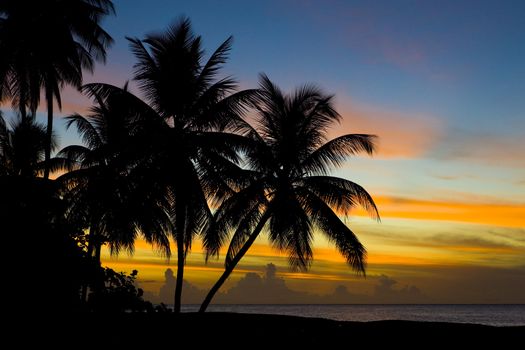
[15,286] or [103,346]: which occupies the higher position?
[15,286]

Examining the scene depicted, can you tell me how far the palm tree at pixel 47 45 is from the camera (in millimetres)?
24062

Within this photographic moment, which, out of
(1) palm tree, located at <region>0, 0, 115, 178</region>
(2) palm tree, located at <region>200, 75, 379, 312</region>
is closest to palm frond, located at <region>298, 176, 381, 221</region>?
(2) palm tree, located at <region>200, 75, 379, 312</region>

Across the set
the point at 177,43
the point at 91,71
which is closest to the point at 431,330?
the point at 177,43

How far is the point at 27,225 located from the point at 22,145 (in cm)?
2043

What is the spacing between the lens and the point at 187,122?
21.4m

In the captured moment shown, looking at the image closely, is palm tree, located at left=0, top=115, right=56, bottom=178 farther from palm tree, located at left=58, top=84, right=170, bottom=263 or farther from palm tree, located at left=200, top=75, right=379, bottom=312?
palm tree, located at left=200, top=75, right=379, bottom=312

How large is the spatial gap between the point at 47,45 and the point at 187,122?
25.6 feet

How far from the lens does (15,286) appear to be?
1262 centimetres

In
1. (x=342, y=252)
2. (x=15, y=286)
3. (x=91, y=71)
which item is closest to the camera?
(x=15, y=286)

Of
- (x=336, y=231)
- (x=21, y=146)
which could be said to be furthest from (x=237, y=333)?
(x=21, y=146)

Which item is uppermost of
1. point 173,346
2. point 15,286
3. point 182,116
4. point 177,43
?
point 177,43

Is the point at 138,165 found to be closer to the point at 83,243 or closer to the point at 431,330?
the point at 83,243

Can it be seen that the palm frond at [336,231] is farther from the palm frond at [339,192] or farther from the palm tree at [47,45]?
the palm tree at [47,45]

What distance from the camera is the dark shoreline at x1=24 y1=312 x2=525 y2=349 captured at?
520 inches
